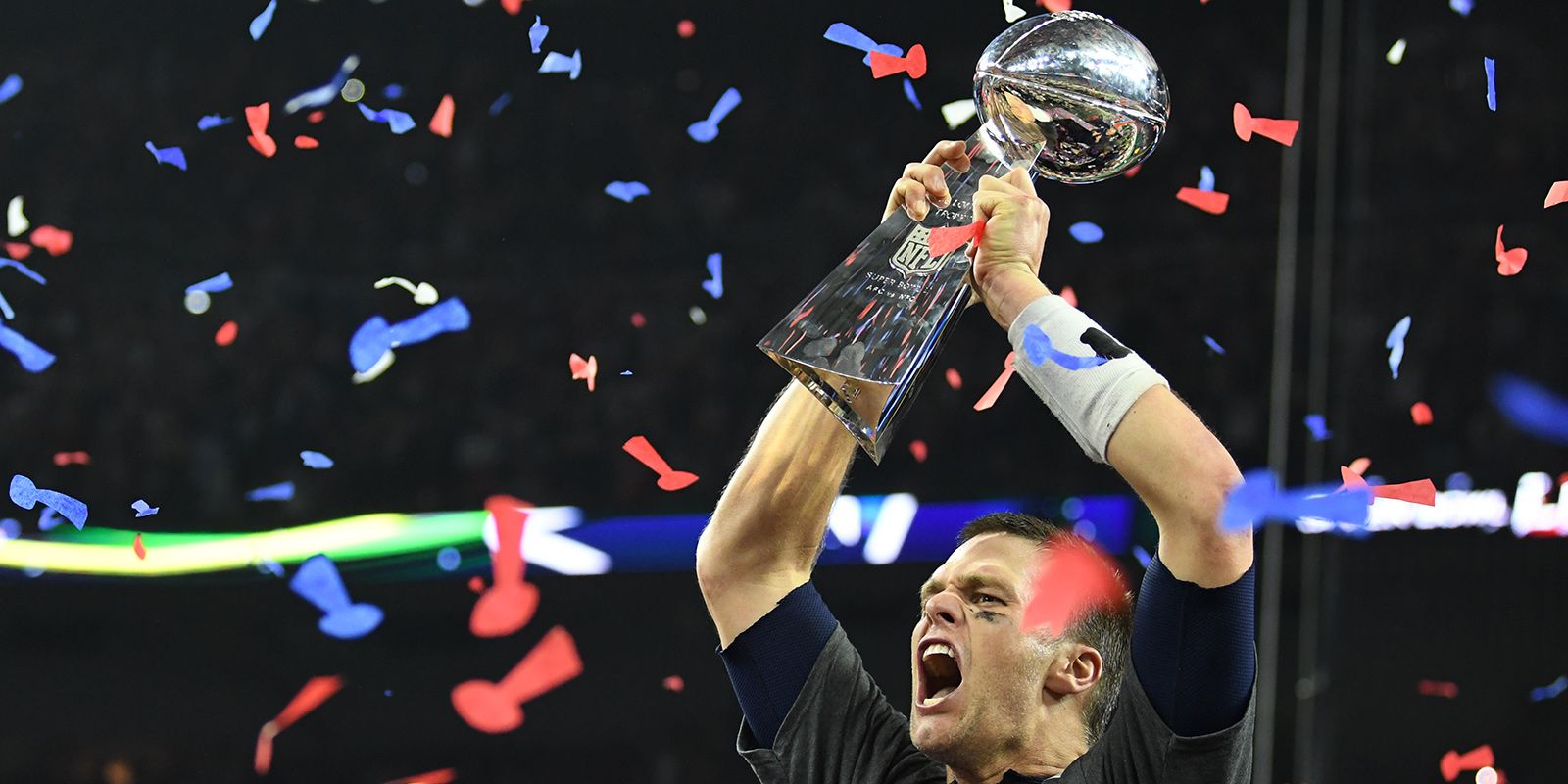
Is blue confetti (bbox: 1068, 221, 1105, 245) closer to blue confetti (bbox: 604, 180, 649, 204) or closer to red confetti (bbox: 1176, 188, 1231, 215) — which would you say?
red confetti (bbox: 1176, 188, 1231, 215)

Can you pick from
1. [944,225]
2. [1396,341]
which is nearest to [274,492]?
[944,225]

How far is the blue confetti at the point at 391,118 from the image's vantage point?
8.20ft

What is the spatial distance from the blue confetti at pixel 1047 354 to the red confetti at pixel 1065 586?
16.7 inches

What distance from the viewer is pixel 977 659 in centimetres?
154

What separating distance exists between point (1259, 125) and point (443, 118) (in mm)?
1390

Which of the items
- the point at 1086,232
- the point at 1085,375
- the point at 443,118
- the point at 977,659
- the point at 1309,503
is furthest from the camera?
the point at 1309,503

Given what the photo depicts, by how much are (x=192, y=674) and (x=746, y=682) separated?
1.27 metres

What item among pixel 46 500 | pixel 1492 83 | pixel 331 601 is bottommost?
pixel 1492 83

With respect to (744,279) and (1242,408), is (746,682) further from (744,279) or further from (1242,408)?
(1242,408)

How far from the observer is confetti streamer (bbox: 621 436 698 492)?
8.33 ft

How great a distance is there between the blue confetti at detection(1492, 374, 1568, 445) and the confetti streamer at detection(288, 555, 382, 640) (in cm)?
194

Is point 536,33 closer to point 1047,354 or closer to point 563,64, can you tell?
point 563,64

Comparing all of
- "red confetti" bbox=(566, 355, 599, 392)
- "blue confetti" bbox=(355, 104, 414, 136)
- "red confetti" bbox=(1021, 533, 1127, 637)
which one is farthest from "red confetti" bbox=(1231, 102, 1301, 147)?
"blue confetti" bbox=(355, 104, 414, 136)

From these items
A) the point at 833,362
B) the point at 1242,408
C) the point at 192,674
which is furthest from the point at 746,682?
the point at 1242,408
